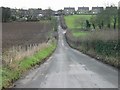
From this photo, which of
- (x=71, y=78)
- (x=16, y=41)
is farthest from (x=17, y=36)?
(x=71, y=78)

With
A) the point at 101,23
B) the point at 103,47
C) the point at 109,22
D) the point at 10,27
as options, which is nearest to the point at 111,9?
the point at 109,22

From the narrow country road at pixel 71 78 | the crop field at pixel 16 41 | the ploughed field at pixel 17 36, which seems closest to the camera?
the narrow country road at pixel 71 78

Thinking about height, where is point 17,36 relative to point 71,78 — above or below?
above

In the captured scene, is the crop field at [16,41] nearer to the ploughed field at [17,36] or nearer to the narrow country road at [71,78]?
the ploughed field at [17,36]

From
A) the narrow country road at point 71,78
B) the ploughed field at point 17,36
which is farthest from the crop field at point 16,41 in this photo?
the narrow country road at point 71,78

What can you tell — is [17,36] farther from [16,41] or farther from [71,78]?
[71,78]

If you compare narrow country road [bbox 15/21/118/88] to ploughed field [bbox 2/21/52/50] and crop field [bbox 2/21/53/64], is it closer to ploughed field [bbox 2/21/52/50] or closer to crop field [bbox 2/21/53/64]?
crop field [bbox 2/21/53/64]

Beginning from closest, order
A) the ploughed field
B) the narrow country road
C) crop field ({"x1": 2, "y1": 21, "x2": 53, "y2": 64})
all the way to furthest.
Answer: the narrow country road < crop field ({"x1": 2, "y1": 21, "x2": 53, "y2": 64}) < the ploughed field


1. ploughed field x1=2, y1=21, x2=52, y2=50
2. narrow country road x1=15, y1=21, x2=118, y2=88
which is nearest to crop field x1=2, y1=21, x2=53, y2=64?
ploughed field x1=2, y1=21, x2=52, y2=50

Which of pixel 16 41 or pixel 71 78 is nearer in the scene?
pixel 71 78

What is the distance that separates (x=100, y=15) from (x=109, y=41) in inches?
3815

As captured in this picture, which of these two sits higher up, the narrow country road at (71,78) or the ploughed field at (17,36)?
the ploughed field at (17,36)

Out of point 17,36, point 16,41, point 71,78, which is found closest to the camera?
point 71,78

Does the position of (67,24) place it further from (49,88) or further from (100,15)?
(49,88)
